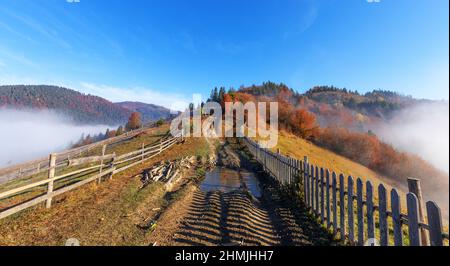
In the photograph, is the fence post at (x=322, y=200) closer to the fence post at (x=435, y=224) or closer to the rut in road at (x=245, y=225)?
the rut in road at (x=245, y=225)

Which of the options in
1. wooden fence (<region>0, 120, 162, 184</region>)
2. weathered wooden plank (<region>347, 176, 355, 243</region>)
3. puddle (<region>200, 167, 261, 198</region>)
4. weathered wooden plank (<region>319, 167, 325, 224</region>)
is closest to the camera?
weathered wooden plank (<region>347, 176, 355, 243</region>)

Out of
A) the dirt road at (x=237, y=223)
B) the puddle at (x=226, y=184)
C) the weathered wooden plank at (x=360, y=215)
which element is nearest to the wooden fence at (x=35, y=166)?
the dirt road at (x=237, y=223)

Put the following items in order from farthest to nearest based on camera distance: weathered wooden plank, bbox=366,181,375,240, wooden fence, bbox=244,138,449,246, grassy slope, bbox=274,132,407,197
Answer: grassy slope, bbox=274,132,407,197, weathered wooden plank, bbox=366,181,375,240, wooden fence, bbox=244,138,449,246

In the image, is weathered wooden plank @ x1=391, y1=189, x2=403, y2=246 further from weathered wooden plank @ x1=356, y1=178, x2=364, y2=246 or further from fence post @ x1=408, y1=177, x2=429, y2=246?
weathered wooden plank @ x1=356, y1=178, x2=364, y2=246

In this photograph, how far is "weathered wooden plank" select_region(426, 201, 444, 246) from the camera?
2.85 m

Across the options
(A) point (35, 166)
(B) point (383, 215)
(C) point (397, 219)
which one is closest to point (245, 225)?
(B) point (383, 215)

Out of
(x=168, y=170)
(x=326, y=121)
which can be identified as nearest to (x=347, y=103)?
(x=326, y=121)

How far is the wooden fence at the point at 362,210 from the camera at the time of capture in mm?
3143

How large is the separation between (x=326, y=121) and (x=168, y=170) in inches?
4380

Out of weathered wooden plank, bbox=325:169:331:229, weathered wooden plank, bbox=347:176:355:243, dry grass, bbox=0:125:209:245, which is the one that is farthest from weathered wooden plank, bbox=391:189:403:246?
dry grass, bbox=0:125:209:245

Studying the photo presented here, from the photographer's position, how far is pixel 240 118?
46.3 m

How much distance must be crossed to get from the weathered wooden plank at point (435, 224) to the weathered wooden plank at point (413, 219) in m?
0.18

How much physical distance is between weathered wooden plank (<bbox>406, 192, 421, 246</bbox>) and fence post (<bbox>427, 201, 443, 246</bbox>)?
184mm
